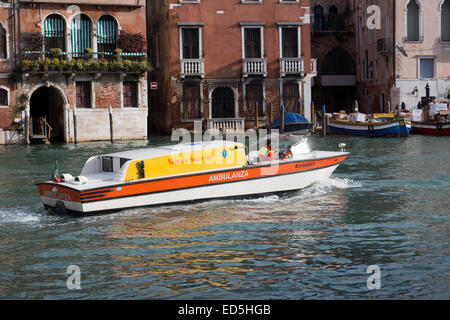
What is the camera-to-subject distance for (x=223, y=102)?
34219 millimetres

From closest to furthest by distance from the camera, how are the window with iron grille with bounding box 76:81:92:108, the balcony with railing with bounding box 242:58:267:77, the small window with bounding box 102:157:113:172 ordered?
the small window with bounding box 102:157:113:172 < the window with iron grille with bounding box 76:81:92:108 < the balcony with railing with bounding box 242:58:267:77

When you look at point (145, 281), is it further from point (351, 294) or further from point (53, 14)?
point (53, 14)

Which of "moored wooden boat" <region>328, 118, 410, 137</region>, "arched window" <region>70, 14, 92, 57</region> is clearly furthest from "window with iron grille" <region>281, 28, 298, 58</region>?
"arched window" <region>70, 14, 92, 57</region>

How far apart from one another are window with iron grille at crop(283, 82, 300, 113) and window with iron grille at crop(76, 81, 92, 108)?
971cm

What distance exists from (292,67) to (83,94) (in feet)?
33.5

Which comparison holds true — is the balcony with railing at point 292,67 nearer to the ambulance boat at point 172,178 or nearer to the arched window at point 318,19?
the arched window at point 318,19

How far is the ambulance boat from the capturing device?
41.0 feet

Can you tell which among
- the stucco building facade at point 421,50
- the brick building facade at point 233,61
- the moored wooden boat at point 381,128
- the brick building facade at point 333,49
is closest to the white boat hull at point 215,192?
the moored wooden boat at point 381,128

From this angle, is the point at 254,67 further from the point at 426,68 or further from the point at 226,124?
the point at 426,68

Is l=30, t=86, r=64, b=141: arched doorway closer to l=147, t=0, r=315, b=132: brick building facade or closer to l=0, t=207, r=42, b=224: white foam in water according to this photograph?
l=147, t=0, r=315, b=132: brick building facade

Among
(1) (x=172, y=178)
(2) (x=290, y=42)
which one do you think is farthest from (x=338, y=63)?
(1) (x=172, y=178)

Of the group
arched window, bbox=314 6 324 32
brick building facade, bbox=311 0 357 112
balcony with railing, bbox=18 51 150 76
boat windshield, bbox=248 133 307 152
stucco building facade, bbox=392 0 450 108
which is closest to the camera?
boat windshield, bbox=248 133 307 152

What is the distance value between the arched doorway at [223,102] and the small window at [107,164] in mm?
20584
